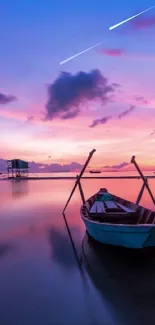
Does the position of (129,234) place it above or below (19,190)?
above

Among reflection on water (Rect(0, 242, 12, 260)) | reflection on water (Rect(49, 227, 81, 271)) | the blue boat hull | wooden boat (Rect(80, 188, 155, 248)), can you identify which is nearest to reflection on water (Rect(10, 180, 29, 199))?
reflection on water (Rect(49, 227, 81, 271))

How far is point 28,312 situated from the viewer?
645 cm

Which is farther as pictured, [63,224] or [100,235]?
[63,224]

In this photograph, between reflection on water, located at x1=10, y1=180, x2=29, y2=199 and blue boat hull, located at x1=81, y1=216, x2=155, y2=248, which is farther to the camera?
reflection on water, located at x1=10, y1=180, x2=29, y2=199

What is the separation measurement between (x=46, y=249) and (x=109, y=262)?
355cm

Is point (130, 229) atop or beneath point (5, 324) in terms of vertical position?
atop

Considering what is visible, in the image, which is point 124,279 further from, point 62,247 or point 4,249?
point 4,249

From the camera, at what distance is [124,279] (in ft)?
27.2

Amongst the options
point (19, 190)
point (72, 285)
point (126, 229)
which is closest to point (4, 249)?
point (72, 285)

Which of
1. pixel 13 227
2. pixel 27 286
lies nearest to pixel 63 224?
pixel 13 227

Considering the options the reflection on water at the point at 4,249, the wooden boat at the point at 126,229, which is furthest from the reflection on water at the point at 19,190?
the wooden boat at the point at 126,229

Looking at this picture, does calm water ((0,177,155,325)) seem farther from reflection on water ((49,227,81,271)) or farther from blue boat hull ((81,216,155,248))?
blue boat hull ((81,216,155,248))

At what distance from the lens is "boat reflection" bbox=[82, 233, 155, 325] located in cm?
629

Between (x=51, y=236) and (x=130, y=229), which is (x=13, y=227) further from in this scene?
(x=130, y=229)
